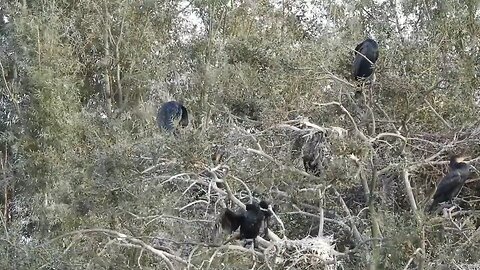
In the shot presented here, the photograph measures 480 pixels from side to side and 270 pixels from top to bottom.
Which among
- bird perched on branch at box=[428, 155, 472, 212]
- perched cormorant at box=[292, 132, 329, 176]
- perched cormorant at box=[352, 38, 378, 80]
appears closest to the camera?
bird perched on branch at box=[428, 155, 472, 212]

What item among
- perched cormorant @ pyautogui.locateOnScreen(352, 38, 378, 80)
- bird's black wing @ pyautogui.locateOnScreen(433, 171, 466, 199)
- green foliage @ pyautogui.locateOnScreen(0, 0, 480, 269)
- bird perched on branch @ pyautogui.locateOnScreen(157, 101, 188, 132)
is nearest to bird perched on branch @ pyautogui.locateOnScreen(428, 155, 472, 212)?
bird's black wing @ pyautogui.locateOnScreen(433, 171, 466, 199)

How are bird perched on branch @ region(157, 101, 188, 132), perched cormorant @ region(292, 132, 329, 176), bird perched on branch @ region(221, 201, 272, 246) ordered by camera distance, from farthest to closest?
bird perched on branch @ region(157, 101, 188, 132), perched cormorant @ region(292, 132, 329, 176), bird perched on branch @ region(221, 201, 272, 246)

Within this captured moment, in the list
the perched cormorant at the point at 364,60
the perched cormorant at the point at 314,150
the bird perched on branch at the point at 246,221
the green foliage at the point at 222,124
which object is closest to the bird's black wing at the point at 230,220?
the bird perched on branch at the point at 246,221

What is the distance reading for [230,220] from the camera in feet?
17.2

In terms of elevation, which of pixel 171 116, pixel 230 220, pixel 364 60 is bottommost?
pixel 230 220

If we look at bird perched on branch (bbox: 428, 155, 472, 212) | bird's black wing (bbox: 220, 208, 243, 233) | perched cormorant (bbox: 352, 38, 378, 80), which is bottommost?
bird's black wing (bbox: 220, 208, 243, 233)

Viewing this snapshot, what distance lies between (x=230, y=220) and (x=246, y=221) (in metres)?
0.12

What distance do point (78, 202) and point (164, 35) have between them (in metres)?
3.91

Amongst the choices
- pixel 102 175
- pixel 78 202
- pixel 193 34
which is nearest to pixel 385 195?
pixel 102 175

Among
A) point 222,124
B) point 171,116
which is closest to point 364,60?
point 222,124

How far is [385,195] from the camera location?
6828mm

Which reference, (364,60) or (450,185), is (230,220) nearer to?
(450,185)

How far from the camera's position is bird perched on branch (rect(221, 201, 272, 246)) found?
17.0 ft

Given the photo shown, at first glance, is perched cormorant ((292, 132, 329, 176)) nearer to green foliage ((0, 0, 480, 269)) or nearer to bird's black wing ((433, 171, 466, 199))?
green foliage ((0, 0, 480, 269))
